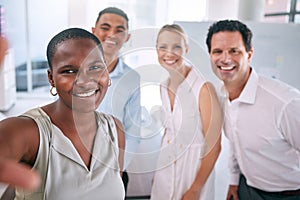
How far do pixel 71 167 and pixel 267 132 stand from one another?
0.69 metres

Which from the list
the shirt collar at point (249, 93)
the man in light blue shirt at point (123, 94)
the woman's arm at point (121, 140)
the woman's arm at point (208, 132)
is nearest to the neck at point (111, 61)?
the man in light blue shirt at point (123, 94)

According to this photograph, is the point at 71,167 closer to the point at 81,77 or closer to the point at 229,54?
the point at 81,77

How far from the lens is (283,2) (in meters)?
3.11

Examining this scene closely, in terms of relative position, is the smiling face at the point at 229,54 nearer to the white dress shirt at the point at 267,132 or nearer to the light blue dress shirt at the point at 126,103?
the white dress shirt at the point at 267,132

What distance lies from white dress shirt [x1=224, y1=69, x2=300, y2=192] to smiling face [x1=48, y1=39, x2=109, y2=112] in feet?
1.81

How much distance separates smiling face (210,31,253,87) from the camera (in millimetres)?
982

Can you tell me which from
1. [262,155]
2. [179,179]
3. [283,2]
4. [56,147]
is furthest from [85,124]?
[283,2]

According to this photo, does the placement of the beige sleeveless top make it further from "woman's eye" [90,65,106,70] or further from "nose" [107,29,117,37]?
"nose" [107,29,117,37]

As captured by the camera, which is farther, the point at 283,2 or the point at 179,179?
the point at 283,2

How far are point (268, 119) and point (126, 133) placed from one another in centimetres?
54

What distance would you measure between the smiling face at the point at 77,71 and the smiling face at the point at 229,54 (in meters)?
0.50

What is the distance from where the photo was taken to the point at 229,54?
0.99m

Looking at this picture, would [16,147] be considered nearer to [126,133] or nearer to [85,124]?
[85,124]

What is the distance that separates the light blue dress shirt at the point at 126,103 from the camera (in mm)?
654
